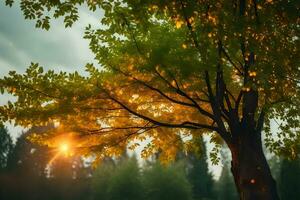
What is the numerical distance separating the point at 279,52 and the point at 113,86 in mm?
3864

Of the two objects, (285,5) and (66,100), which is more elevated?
(285,5)

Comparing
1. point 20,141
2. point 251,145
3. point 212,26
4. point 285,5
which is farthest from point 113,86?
point 20,141

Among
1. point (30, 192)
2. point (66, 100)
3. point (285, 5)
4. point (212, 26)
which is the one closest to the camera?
point (285, 5)

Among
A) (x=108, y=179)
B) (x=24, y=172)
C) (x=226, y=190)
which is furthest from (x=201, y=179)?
(x=24, y=172)

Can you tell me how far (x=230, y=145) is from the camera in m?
9.23

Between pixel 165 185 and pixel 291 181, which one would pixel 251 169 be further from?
pixel 291 181

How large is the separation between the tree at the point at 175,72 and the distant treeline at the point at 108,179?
93.0 feet

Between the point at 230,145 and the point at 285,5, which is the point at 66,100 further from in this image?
the point at 285,5

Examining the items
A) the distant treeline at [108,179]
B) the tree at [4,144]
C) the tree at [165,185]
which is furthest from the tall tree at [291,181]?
the tree at [4,144]

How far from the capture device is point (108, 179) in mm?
46750

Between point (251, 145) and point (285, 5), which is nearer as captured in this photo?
point (285, 5)

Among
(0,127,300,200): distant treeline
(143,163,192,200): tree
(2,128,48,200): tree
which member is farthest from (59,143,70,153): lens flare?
(2,128,48,200): tree

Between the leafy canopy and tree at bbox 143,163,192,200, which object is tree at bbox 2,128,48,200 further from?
the leafy canopy

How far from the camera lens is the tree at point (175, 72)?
7.50 meters
